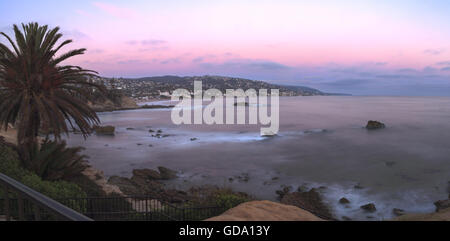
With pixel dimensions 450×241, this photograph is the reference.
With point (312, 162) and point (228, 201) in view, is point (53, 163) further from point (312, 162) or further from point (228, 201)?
point (312, 162)

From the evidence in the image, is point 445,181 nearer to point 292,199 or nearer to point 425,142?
point 292,199

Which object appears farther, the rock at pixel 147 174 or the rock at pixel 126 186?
the rock at pixel 147 174

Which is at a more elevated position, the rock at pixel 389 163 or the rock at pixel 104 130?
the rock at pixel 104 130

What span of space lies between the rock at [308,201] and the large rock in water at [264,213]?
7275 mm

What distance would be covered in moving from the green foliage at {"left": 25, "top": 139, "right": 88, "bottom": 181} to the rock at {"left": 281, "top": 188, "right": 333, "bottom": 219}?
471 inches

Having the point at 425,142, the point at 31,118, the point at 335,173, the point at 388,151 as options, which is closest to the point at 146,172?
the point at 31,118

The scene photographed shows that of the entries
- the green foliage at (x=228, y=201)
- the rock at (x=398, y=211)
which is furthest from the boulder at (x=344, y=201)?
the green foliage at (x=228, y=201)

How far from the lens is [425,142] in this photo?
4459 cm

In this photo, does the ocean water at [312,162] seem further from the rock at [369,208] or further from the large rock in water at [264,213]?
the large rock in water at [264,213]

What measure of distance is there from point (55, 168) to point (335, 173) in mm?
22004

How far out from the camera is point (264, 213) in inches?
384

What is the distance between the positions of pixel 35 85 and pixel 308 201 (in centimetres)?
1615

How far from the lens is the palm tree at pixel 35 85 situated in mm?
13445

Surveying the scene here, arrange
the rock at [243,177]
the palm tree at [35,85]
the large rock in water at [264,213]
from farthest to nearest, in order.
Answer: the rock at [243,177] → the palm tree at [35,85] → the large rock in water at [264,213]
